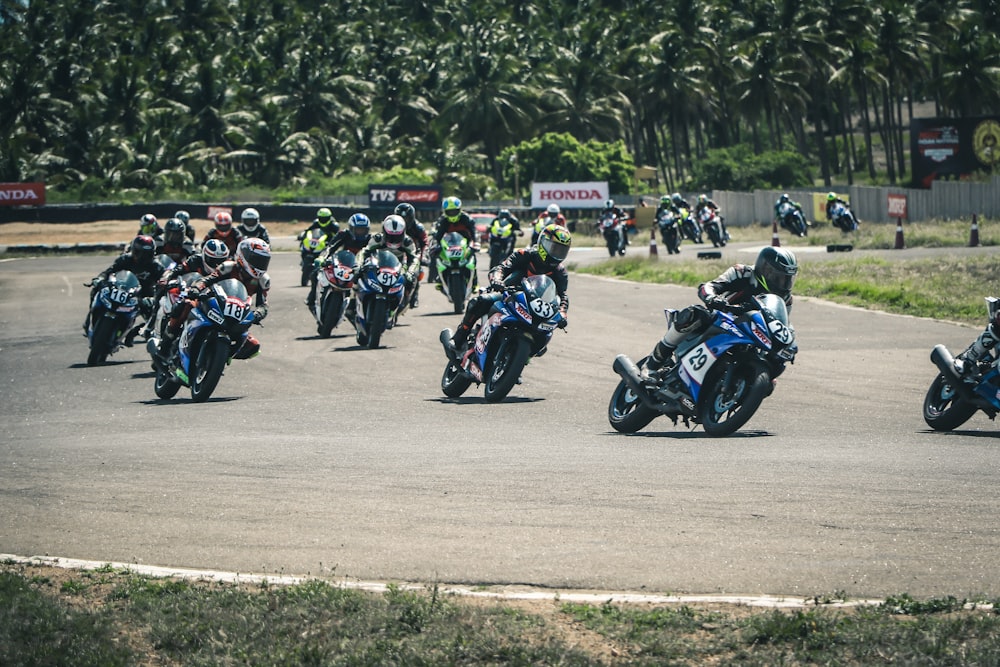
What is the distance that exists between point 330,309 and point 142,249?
10.9ft

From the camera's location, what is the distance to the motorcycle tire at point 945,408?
10688 millimetres

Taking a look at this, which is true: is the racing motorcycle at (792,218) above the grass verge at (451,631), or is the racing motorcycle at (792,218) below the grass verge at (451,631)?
below

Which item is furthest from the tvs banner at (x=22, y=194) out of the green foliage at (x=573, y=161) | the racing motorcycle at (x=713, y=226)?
the green foliage at (x=573, y=161)

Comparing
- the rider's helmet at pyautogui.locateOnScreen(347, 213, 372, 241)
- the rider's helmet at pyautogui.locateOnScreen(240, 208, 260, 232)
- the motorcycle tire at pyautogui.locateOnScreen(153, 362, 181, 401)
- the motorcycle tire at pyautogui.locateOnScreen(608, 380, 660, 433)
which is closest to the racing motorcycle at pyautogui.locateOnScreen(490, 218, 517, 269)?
the rider's helmet at pyautogui.locateOnScreen(240, 208, 260, 232)

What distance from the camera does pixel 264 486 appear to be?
Answer: 866cm

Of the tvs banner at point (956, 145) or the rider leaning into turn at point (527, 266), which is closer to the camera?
the rider leaning into turn at point (527, 266)

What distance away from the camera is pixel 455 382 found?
45.6 ft

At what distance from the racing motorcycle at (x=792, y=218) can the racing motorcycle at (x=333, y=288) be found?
26.7 m

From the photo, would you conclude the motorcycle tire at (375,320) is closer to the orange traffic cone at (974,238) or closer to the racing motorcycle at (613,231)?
the racing motorcycle at (613,231)

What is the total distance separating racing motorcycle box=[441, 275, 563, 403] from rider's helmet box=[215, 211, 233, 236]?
906 centimetres

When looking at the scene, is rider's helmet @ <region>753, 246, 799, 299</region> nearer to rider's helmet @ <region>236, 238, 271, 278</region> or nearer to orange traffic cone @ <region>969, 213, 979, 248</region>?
rider's helmet @ <region>236, 238, 271, 278</region>

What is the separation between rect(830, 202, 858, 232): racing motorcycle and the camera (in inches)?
1745

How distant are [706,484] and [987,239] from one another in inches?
1257

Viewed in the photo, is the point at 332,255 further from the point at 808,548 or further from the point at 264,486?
the point at 808,548
